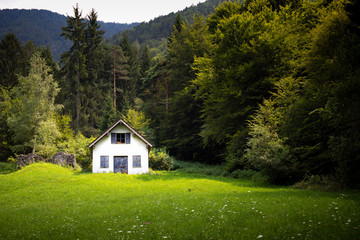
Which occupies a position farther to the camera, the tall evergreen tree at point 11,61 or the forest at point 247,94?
the tall evergreen tree at point 11,61

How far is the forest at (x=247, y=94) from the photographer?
15.5 meters

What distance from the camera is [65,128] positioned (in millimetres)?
41562

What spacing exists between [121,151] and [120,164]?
1.60 m

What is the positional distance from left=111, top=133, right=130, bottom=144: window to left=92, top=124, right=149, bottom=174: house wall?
15.0 inches

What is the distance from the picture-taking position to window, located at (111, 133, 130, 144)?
30.8m

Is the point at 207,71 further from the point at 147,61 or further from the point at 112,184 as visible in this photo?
the point at 147,61

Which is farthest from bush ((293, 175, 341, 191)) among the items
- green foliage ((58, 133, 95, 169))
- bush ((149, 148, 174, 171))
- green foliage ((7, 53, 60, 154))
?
green foliage ((7, 53, 60, 154))

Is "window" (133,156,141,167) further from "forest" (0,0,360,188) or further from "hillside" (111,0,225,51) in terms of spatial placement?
"hillside" (111,0,225,51)

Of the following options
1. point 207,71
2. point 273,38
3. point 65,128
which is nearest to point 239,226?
point 273,38

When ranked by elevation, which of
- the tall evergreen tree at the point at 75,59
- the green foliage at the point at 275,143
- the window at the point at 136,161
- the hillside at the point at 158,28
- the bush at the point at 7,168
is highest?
the hillside at the point at 158,28

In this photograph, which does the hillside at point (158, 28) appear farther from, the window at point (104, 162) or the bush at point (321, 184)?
the bush at point (321, 184)

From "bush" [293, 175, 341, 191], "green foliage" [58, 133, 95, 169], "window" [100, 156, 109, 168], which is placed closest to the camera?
"bush" [293, 175, 341, 191]

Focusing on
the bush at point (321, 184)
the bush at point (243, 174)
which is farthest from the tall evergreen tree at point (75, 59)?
the bush at point (321, 184)

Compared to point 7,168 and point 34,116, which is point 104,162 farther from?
point 34,116
